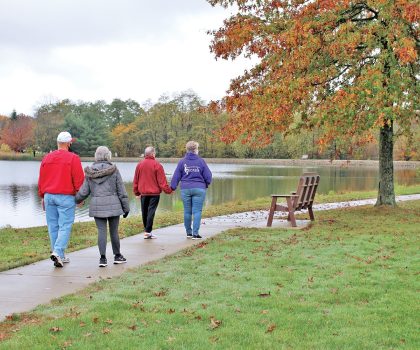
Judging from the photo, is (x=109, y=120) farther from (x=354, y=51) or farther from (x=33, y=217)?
(x=354, y=51)

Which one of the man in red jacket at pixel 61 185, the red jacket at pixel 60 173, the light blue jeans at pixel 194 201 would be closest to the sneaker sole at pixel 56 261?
the man in red jacket at pixel 61 185

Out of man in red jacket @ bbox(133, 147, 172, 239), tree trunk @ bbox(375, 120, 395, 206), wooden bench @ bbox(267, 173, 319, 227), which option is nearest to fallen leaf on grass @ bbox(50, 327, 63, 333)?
man in red jacket @ bbox(133, 147, 172, 239)

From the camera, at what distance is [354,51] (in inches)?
536

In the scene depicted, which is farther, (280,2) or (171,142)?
(171,142)

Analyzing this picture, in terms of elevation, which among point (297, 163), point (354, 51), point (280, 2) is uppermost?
point (280, 2)

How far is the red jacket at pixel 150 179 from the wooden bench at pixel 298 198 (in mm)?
2760

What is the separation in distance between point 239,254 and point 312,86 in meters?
6.18

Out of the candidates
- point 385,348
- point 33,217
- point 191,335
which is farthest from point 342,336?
point 33,217

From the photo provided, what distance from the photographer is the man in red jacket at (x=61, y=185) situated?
814cm

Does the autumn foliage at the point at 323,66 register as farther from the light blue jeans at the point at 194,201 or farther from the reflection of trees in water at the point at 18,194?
the reflection of trees in water at the point at 18,194

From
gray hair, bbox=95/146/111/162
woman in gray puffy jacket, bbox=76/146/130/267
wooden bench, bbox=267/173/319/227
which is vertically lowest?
wooden bench, bbox=267/173/319/227

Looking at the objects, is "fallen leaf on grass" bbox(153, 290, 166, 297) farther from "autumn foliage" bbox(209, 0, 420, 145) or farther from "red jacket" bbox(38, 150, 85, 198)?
"autumn foliage" bbox(209, 0, 420, 145)

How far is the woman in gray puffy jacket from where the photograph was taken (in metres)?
8.30

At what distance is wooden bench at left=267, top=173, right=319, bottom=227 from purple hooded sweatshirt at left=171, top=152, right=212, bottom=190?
6.76 ft
